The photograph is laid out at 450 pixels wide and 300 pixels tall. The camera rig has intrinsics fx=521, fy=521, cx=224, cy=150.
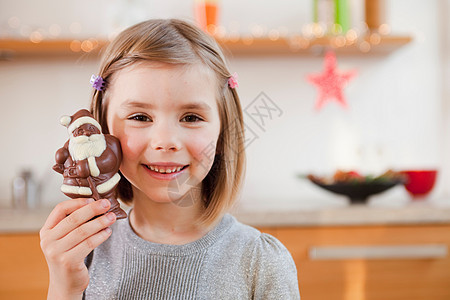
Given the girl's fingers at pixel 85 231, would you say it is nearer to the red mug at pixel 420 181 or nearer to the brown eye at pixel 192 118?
the brown eye at pixel 192 118

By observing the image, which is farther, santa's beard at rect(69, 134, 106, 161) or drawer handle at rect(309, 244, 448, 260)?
drawer handle at rect(309, 244, 448, 260)

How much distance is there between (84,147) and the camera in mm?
815

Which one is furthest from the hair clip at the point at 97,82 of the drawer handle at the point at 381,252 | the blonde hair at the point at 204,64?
the drawer handle at the point at 381,252

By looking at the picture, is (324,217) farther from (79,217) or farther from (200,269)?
(79,217)

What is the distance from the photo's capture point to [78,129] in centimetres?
83

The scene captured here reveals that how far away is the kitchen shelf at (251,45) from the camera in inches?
87.4

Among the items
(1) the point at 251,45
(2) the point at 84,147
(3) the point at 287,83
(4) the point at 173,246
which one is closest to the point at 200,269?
(4) the point at 173,246

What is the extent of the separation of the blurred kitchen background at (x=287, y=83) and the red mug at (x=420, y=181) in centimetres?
4

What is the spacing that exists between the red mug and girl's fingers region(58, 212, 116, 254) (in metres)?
1.68

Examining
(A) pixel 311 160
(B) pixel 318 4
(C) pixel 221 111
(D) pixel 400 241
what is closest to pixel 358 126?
(A) pixel 311 160

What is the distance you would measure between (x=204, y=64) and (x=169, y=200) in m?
0.25

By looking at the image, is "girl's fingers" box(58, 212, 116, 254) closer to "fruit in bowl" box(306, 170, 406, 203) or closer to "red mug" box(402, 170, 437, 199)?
"fruit in bowl" box(306, 170, 406, 203)

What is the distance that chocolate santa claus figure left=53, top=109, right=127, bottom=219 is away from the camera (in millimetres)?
816

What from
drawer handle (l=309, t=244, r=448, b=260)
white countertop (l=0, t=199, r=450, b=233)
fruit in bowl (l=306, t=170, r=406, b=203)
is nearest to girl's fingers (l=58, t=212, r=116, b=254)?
white countertop (l=0, t=199, r=450, b=233)
